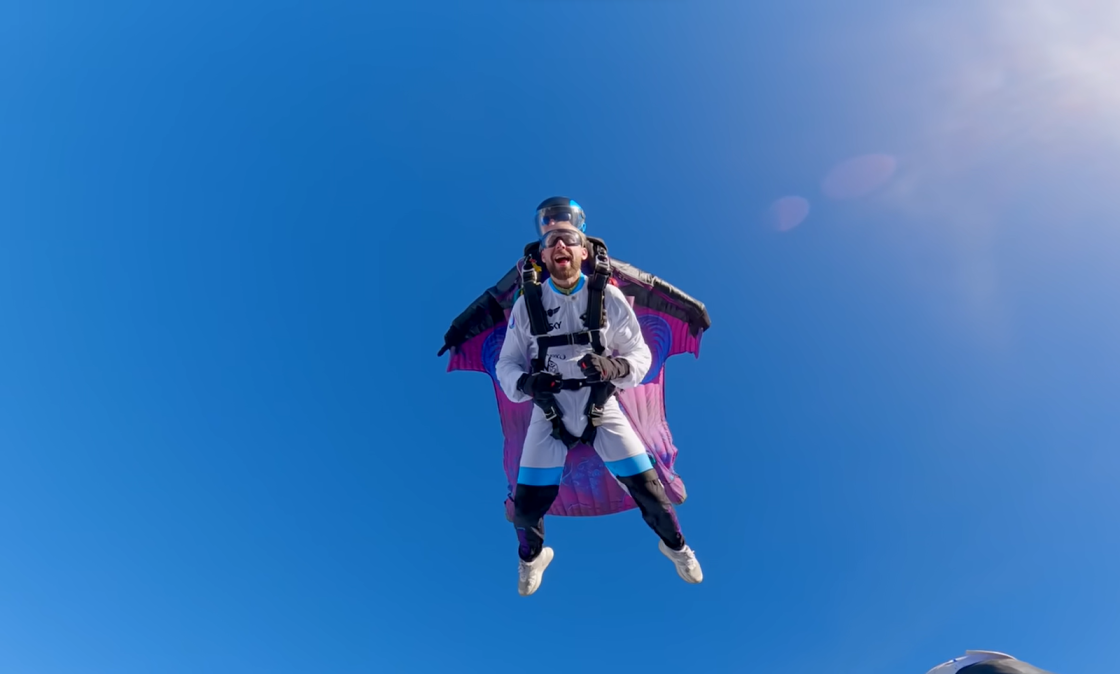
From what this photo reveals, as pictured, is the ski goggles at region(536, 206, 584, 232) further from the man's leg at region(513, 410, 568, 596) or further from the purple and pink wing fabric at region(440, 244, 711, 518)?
the man's leg at region(513, 410, 568, 596)

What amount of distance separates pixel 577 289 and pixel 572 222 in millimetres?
758

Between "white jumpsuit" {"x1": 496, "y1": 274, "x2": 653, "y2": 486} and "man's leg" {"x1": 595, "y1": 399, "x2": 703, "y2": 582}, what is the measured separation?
0.01 m

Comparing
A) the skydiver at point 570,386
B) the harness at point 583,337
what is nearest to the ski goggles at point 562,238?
the skydiver at point 570,386

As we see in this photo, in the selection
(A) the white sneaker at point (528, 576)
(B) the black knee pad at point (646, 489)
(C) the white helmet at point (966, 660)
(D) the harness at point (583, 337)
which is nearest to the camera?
(C) the white helmet at point (966, 660)

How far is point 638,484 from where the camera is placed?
5.28 metres

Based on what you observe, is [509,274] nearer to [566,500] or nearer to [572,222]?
[572,222]

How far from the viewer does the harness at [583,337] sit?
538cm

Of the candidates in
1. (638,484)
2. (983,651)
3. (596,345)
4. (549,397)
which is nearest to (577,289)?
(596,345)

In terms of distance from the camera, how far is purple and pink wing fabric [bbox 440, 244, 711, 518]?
251 inches

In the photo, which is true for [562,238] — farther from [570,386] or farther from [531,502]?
[531,502]

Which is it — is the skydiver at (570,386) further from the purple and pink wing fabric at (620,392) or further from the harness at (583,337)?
the purple and pink wing fabric at (620,392)

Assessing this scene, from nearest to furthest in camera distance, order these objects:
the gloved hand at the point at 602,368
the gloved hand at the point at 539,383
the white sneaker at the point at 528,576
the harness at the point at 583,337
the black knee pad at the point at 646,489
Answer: the gloved hand at the point at 602,368, the gloved hand at the point at 539,383, the black knee pad at the point at 646,489, the harness at the point at 583,337, the white sneaker at the point at 528,576

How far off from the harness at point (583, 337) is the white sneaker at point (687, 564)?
5.38 ft

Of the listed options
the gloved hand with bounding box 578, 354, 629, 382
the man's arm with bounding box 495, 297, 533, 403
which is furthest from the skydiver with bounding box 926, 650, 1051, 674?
the man's arm with bounding box 495, 297, 533, 403
